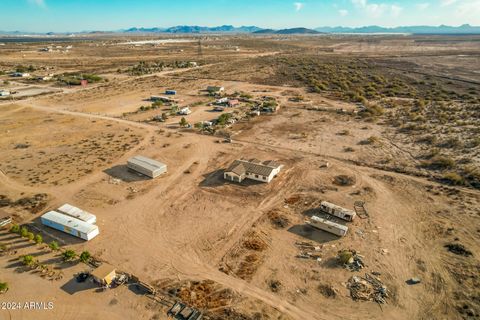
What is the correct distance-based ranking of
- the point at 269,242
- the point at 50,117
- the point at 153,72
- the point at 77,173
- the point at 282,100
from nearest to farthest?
the point at 269,242
the point at 77,173
the point at 50,117
the point at 282,100
the point at 153,72

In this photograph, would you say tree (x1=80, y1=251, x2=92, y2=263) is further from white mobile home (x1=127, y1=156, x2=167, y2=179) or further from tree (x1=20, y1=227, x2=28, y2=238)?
white mobile home (x1=127, y1=156, x2=167, y2=179)

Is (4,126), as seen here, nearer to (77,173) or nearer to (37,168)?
(37,168)

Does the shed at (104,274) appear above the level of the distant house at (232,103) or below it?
below

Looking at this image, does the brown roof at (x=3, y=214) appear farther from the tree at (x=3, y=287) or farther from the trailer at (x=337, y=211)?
the trailer at (x=337, y=211)

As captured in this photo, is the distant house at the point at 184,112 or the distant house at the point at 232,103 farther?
the distant house at the point at 232,103

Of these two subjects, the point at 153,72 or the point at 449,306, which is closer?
the point at 449,306

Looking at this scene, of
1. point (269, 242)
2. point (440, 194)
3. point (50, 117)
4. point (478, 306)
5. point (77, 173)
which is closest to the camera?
point (478, 306)

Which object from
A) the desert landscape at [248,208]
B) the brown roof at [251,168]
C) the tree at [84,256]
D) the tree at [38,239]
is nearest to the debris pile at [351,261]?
the desert landscape at [248,208]

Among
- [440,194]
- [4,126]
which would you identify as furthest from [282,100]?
[4,126]
